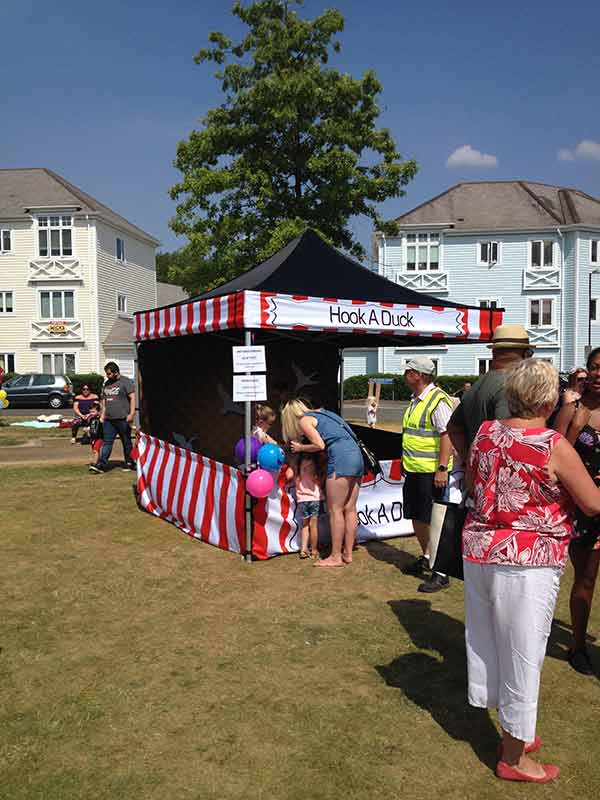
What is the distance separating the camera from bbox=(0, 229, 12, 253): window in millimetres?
36875

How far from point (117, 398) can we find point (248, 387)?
16.4 ft

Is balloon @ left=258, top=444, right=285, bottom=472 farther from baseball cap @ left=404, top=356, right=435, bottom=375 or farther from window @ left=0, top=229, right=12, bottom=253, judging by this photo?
window @ left=0, top=229, right=12, bottom=253

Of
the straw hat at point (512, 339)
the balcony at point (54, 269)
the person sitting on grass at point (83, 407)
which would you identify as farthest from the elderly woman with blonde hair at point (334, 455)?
the balcony at point (54, 269)

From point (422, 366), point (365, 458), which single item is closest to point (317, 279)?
point (422, 366)

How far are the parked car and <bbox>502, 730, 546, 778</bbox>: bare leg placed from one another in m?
27.1

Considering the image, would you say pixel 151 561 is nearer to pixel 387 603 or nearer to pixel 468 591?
pixel 387 603

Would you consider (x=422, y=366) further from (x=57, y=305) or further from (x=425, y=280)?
(x=425, y=280)

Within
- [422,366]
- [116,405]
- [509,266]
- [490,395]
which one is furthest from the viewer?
[509,266]

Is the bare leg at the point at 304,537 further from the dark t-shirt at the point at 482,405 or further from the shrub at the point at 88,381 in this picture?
the shrub at the point at 88,381

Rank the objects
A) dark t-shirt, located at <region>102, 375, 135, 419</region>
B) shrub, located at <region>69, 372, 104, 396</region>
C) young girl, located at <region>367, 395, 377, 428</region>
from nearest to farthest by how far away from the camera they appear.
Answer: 1. dark t-shirt, located at <region>102, 375, 135, 419</region>
2. young girl, located at <region>367, 395, 377, 428</region>
3. shrub, located at <region>69, 372, 104, 396</region>

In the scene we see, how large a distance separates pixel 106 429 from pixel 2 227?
99.3ft

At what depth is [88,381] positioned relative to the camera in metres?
35.3

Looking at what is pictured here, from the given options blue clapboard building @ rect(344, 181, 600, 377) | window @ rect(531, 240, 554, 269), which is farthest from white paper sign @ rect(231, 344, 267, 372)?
window @ rect(531, 240, 554, 269)

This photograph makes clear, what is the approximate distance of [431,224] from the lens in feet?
129
